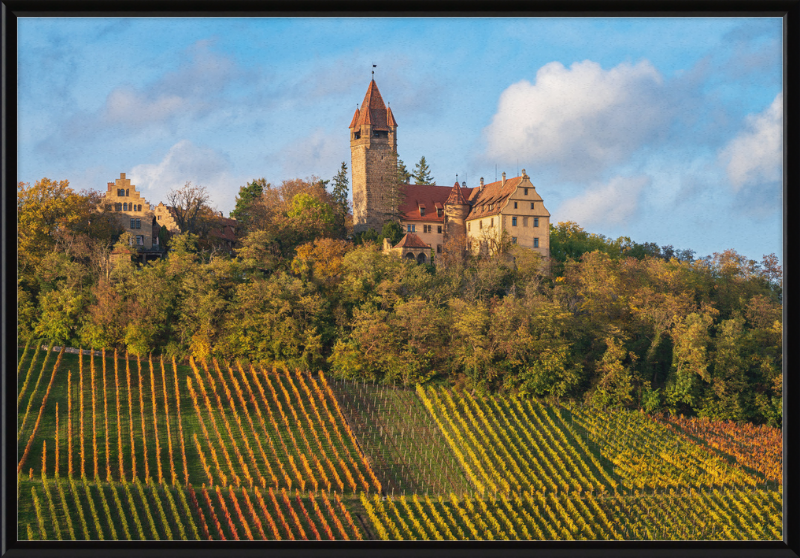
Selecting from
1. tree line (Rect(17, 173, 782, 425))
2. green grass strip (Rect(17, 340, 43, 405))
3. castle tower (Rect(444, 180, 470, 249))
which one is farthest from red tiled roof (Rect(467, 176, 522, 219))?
green grass strip (Rect(17, 340, 43, 405))

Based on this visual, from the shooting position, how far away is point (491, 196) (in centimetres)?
3269

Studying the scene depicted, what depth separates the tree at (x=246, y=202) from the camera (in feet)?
106

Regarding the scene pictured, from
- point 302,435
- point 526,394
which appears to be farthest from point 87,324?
point 526,394

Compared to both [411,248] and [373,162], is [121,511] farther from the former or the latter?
[373,162]

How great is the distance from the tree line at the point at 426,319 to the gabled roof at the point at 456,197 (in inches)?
377

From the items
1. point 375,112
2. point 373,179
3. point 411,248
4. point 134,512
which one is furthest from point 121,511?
point 375,112

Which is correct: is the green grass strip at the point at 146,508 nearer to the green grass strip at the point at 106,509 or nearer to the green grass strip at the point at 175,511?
the green grass strip at the point at 175,511

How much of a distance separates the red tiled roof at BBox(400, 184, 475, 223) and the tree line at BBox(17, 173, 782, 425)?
9076 millimetres

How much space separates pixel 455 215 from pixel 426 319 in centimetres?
1298

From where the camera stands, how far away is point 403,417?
19031 mm

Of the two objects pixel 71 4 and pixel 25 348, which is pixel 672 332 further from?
pixel 71 4

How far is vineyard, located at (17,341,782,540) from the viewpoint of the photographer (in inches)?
525

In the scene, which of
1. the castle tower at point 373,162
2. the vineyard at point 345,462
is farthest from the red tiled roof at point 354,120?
the vineyard at point 345,462

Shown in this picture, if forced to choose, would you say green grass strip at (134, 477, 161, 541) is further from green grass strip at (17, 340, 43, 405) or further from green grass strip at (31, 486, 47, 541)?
green grass strip at (17, 340, 43, 405)
